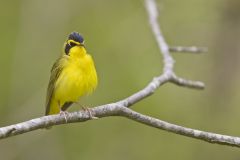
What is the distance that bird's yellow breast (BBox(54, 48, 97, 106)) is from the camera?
5.41 meters

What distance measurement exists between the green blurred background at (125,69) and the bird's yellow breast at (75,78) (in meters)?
2.47

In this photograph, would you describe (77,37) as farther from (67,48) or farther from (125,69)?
(125,69)

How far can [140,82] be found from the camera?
28.5ft

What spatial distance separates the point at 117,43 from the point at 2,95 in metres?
1.71

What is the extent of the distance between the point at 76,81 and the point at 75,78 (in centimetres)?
4

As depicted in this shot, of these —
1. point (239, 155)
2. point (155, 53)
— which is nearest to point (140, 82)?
point (155, 53)

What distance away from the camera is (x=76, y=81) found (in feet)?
17.8

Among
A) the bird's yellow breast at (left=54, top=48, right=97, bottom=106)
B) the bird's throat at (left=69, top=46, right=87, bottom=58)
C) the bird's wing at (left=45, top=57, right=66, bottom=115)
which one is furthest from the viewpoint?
the bird's wing at (left=45, top=57, right=66, bottom=115)

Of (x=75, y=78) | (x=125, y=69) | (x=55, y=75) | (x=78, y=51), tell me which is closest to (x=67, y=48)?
(x=78, y=51)

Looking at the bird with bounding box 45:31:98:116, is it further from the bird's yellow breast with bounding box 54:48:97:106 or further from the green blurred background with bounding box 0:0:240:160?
the green blurred background with bounding box 0:0:240:160

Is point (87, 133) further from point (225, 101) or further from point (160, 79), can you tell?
point (160, 79)

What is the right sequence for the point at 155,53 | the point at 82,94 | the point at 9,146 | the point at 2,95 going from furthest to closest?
the point at 155,53
the point at 2,95
the point at 9,146
the point at 82,94

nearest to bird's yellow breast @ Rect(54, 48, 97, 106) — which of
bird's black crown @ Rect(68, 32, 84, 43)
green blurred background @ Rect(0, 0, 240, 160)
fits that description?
bird's black crown @ Rect(68, 32, 84, 43)

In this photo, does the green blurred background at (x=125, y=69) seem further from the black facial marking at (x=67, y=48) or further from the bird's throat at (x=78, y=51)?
the bird's throat at (x=78, y=51)
